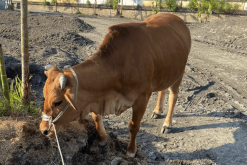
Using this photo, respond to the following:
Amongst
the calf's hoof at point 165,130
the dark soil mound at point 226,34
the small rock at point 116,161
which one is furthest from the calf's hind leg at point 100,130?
the dark soil mound at point 226,34

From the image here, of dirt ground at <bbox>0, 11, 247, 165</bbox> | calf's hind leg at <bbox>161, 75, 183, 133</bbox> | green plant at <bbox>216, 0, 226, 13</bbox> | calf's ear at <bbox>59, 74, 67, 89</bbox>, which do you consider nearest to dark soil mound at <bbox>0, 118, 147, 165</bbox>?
dirt ground at <bbox>0, 11, 247, 165</bbox>

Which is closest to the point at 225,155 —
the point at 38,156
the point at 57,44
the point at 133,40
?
the point at 133,40

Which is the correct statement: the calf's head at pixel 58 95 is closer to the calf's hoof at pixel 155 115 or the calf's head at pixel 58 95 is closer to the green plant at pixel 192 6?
the calf's hoof at pixel 155 115

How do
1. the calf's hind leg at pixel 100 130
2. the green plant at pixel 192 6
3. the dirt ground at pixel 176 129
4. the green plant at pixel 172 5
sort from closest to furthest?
the dirt ground at pixel 176 129 < the calf's hind leg at pixel 100 130 < the green plant at pixel 192 6 < the green plant at pixel 172 5

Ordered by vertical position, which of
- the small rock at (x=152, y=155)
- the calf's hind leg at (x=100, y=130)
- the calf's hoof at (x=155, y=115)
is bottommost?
the small rock at (x=152, y=155)

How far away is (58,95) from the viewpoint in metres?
2.93

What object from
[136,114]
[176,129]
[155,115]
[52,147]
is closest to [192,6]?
[155,115]

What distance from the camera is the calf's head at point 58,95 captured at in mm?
2912

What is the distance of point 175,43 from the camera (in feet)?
15.0

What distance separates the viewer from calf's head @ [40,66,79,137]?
2.91 m

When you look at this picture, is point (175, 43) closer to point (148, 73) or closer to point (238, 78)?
point (148, 73)

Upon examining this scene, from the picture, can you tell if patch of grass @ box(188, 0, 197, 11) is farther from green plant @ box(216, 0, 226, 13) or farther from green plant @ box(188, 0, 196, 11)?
green plant @ box(216, 0, 226, 13)

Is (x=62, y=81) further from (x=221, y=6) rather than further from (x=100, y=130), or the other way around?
(x=221, y=6)

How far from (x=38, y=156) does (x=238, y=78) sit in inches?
262
